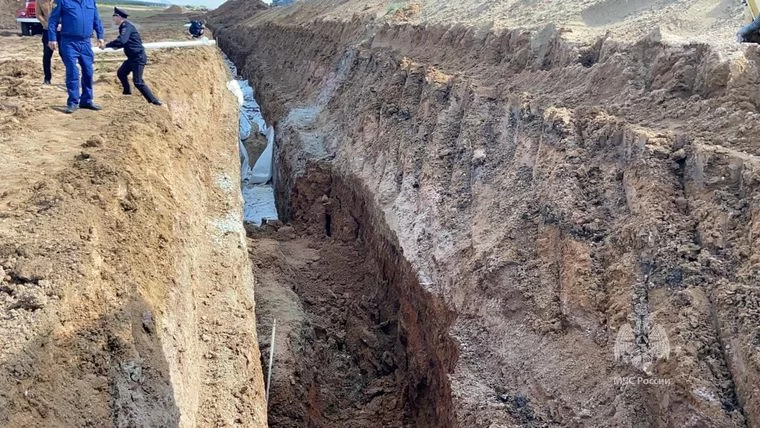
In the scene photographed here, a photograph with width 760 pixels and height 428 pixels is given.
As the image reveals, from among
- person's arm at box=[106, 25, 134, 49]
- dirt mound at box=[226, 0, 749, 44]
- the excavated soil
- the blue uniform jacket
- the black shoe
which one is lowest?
the excavated soil

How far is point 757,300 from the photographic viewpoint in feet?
12.8

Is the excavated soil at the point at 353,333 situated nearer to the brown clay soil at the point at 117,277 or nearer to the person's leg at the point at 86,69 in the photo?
the brown clay soil at the point at 117,277

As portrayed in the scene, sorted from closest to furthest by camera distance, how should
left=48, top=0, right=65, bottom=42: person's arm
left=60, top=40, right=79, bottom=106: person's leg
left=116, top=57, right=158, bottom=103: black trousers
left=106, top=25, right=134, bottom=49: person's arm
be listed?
left=48, top=0, right=65, bottom=42: person's arm
left=60, top=40, right=79, bottom=106: person's leg
left=106, top=25, right=134, bottom=49: person's arm
left=116, top=57, right=158, bottom=103: black trousers

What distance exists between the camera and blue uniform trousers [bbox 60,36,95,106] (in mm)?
7539

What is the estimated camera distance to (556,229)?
5633 millimetres

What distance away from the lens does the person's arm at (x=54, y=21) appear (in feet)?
24.3

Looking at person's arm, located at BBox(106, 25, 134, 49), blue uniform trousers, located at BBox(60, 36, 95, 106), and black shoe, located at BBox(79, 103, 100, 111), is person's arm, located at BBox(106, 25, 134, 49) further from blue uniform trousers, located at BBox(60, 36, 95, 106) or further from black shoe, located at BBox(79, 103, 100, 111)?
black shoe, located at BBox(79, 103, 100, 111)

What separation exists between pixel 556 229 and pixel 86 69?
5.82m

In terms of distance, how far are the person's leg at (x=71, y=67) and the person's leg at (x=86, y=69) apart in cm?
8

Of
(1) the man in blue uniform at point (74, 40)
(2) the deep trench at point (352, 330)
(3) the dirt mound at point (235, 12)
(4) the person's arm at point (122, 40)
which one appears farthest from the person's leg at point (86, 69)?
(3) the dirt mound at point (235, 12)

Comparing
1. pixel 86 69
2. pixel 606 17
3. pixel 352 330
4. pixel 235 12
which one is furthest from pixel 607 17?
pixel 235 12

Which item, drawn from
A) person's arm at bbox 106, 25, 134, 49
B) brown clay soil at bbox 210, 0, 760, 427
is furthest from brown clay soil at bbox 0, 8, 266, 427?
brown clay soil at bbox 210, 0, 760, 427

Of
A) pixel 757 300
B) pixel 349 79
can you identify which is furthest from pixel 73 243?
pixel 349 79

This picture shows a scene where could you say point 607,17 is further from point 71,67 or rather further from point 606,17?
point 71,67
